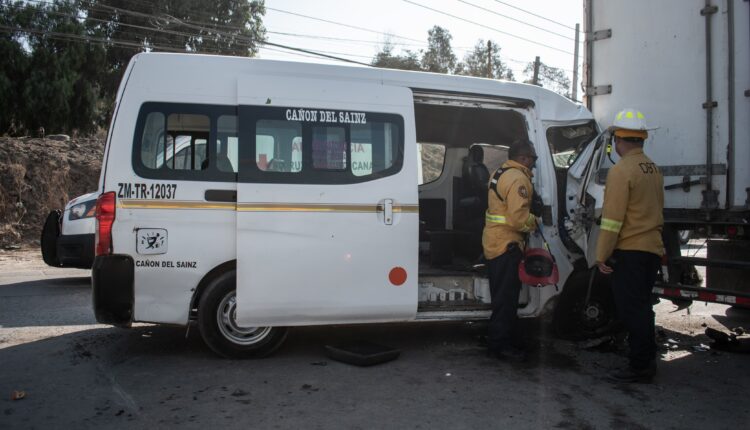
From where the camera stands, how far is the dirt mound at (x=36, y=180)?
1494 cm

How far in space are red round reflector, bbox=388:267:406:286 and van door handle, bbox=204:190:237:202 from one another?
1423 mm

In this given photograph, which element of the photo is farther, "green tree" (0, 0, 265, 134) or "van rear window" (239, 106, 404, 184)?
"green tree" (0, 0, 265, 134)

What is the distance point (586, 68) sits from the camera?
6488 mm

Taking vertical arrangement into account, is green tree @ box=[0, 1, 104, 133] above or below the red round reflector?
above

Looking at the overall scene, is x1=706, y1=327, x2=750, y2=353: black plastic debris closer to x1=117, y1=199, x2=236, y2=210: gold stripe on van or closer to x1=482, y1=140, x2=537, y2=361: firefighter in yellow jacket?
x1=482, y1=140, x2=537, y2=361: firefighter in yellow jacket

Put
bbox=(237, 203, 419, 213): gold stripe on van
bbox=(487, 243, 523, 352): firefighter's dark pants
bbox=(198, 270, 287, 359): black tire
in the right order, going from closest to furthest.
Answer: bbox=(237, 203, 419, 213): gold stripe on van, bbox=(198, 270, 287, 359): black tire, bbox=(487, 243, 523, 352): firefighter's dark pants

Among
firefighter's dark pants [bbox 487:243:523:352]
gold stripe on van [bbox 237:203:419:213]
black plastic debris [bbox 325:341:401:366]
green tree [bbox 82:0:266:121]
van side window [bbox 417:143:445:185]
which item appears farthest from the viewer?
green tree [bbox 82:0:266:121]

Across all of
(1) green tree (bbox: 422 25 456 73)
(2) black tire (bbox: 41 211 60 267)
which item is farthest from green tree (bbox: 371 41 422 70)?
(2) black tire (bbox: 41 211 60 267)

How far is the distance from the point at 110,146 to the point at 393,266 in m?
2.45

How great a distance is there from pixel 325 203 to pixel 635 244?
2481 mm

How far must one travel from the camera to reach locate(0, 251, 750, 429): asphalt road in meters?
4.08

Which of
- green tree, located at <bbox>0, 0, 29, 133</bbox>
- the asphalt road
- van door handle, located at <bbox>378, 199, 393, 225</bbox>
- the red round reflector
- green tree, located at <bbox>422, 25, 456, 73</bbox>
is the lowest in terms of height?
the asphalt road

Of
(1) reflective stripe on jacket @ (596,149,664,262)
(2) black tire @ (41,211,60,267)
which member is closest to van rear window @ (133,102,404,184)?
(1) reflective stripe on jacket @ (596,149,664,262)

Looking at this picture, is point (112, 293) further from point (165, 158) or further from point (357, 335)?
point (357, 335)
